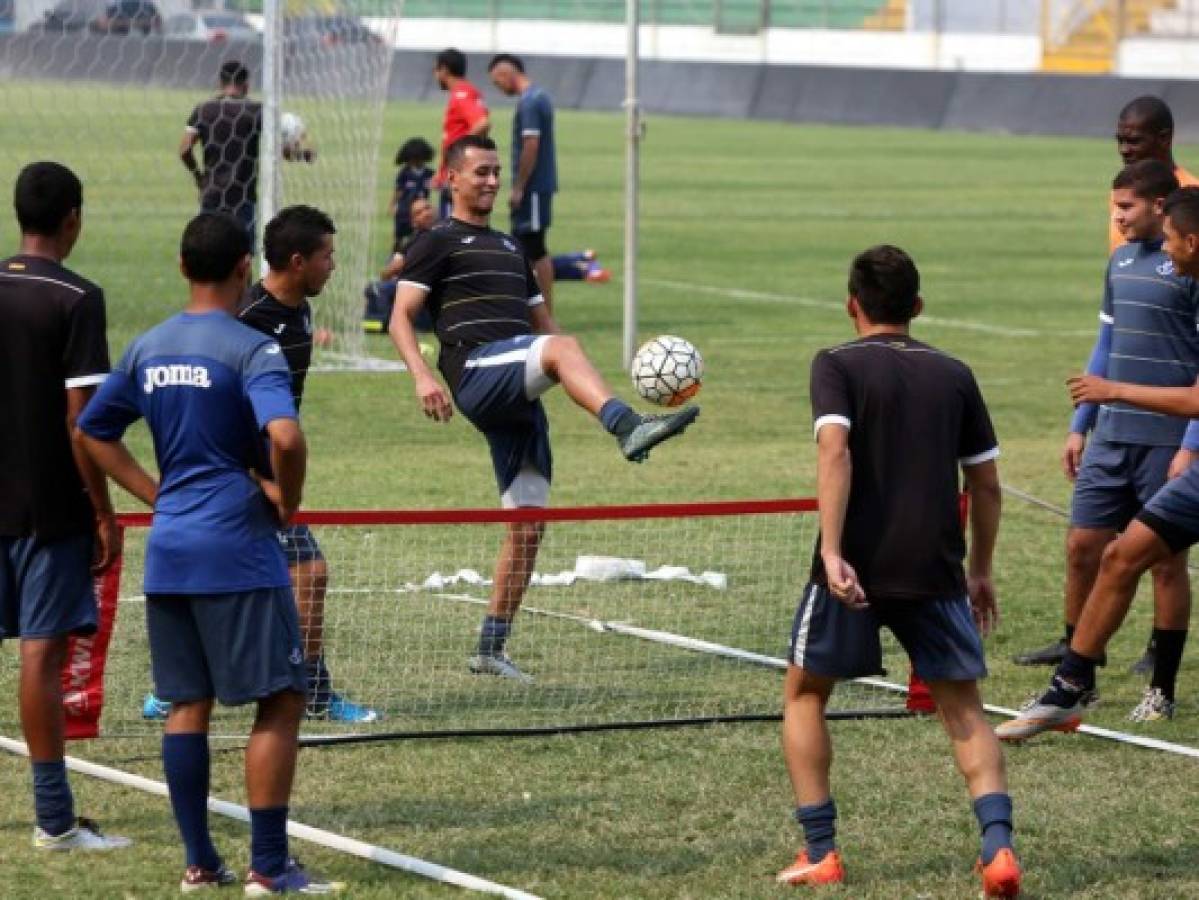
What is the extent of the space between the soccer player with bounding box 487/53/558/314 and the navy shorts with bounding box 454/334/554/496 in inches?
417

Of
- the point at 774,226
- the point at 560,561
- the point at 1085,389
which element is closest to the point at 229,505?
the point at 1085,389

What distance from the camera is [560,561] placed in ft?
38.7

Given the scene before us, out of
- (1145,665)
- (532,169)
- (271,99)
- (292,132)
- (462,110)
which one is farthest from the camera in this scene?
(462,110)

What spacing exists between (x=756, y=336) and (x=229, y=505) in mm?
14586

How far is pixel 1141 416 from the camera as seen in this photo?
370 inches

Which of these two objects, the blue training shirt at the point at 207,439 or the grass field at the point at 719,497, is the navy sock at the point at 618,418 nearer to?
the grass field at the point at 719,497

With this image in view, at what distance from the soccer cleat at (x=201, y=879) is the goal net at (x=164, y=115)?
9922 mm

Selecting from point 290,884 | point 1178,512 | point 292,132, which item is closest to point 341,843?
point 290,884

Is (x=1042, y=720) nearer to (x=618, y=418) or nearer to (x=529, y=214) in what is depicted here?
(x=618, y=418)

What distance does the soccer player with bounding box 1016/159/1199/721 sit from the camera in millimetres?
9195

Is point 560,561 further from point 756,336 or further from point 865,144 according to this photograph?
point 865,144

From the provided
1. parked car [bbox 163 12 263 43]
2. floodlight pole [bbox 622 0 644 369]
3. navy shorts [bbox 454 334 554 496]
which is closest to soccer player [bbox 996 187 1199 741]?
navy shorts [bbox 454 334 554 496]

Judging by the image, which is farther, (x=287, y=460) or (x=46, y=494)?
(x=46, y=494)

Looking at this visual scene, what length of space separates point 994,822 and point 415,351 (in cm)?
354
